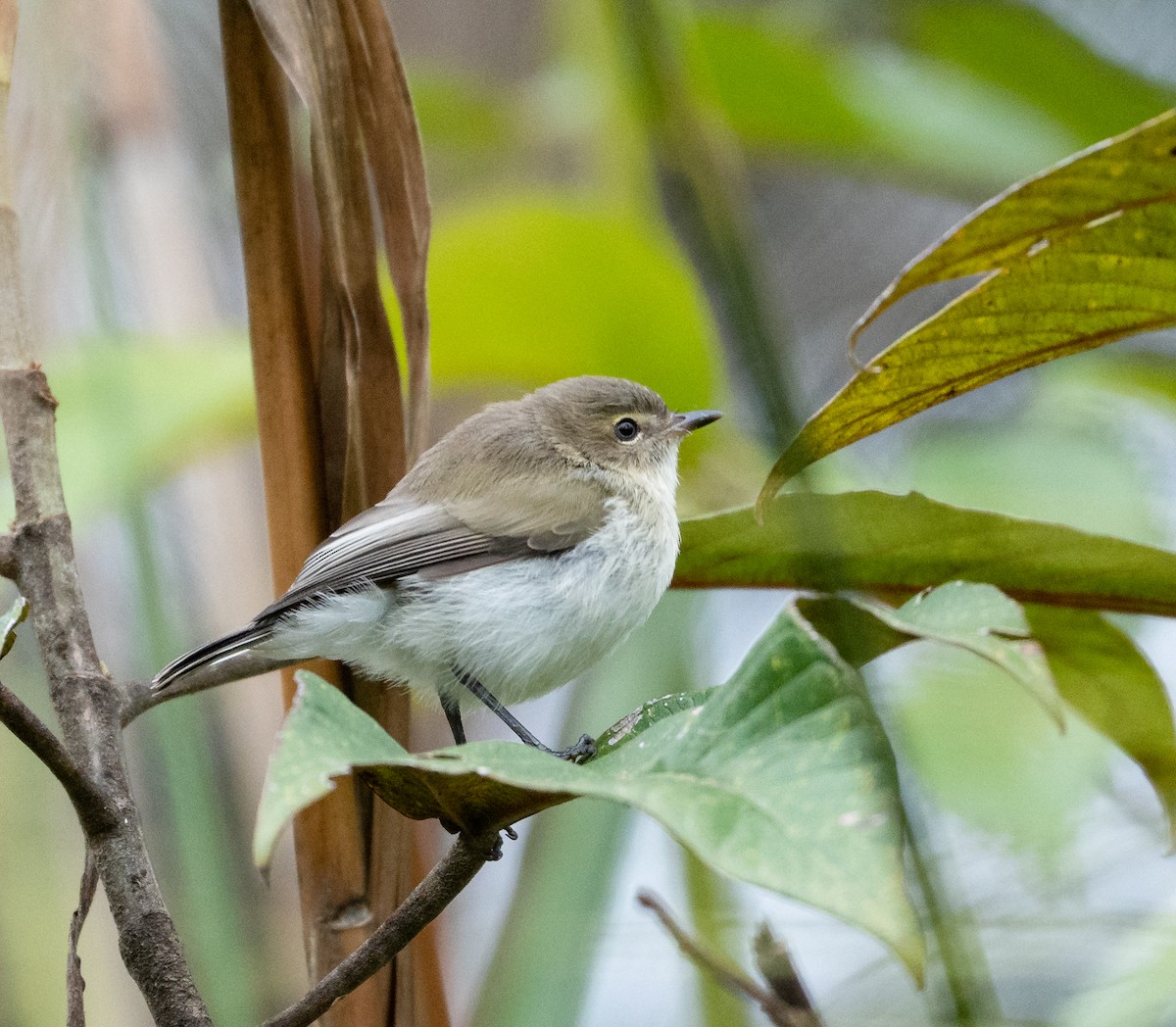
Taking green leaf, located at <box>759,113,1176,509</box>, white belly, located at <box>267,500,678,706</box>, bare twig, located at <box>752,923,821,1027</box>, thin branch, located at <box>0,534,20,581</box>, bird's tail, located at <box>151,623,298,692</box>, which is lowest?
bare twig, located at <box>752,923,821,1027</box>

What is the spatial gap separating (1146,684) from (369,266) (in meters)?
0.78

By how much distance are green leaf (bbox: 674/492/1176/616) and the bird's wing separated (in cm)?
45

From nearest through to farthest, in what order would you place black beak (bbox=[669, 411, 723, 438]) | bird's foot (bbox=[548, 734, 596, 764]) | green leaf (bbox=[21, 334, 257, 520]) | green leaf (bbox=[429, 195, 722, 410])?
1. bird's foot (bbox=[548, 734, 596, 764])
2. green leaf (bbox=[21, 334, 257, 520])
3. green leaf (bbox=[429, 195, 722, 410])
4. black beak (bbox=[669, 411, 723, 438])

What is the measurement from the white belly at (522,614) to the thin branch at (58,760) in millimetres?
860

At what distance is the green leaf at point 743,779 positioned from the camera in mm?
585

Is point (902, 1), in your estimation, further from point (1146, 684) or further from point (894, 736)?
point (894, 736)

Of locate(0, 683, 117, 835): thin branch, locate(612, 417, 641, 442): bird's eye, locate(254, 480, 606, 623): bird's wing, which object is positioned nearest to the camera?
locate(0, 683, 117, 835): thin branch

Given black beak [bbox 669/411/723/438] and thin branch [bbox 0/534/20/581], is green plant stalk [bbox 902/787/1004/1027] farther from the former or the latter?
black beak [bbox 669/411/723/438]

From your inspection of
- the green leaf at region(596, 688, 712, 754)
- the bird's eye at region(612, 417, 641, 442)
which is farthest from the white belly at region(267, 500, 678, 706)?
the green leaf at region(596, 688, 712, 754)

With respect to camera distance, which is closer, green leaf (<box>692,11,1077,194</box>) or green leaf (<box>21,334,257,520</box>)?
green leaf (<box>21,334,257,520</box>)

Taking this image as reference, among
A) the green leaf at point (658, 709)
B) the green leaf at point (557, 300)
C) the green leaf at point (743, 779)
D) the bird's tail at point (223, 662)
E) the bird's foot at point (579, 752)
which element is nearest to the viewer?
the green leaf at point (743, 779)

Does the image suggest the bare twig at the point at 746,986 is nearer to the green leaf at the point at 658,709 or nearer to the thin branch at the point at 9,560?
the green leaf at the point at 658,709

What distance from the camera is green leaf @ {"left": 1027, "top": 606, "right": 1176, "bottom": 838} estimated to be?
1.13 m

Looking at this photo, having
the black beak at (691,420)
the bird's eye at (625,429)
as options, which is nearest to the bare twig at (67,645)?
the black beak at (691,420)
